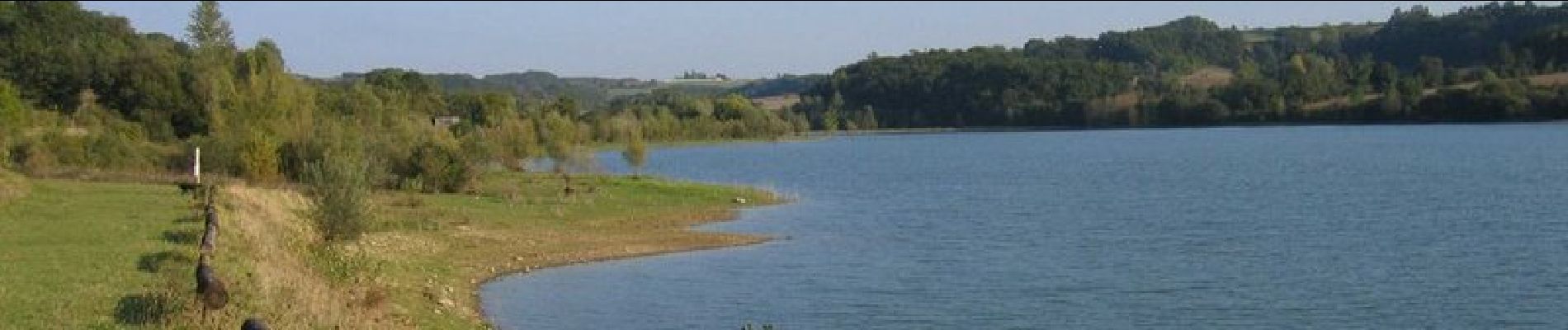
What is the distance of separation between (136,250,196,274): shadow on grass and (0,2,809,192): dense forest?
36.7ft

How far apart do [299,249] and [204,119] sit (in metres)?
51.8

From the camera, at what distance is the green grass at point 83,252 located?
1762 centimetres

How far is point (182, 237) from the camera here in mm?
28031

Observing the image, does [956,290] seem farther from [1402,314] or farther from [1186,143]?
[1186,143]

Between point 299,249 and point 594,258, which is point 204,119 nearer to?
point 594,258

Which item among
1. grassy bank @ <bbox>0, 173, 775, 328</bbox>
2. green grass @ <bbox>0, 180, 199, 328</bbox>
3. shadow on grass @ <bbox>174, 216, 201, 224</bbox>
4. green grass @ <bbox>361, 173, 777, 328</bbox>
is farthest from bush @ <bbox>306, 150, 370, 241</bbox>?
green grass @ <bbox>0, 180, 199, 328</bbox>

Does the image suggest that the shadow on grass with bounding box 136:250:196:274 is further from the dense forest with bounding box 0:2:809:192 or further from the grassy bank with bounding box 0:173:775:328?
the dense forest with bounding box 0:2:809:192

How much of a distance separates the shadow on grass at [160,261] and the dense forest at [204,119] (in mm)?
11197

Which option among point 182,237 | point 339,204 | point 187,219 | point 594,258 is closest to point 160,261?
point 182,237

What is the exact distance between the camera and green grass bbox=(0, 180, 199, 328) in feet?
57.8

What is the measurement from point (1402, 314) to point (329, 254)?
1714 cm

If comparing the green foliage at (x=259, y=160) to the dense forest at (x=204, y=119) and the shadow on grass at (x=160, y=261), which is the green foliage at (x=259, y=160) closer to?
the dense forest at (x=204, y=119)

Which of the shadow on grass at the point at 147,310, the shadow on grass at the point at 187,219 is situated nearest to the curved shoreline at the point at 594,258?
the shadow on grass at the point at 187,219

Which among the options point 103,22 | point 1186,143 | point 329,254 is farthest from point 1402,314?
point 1186,143
